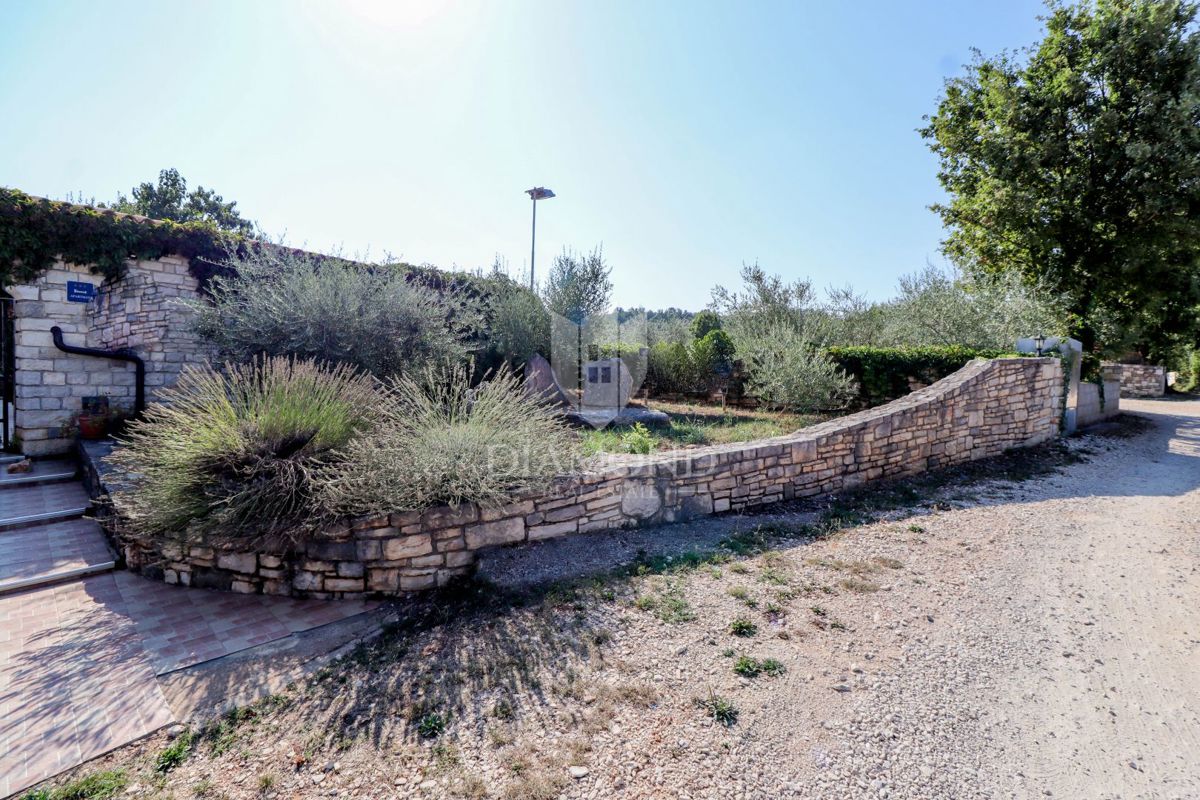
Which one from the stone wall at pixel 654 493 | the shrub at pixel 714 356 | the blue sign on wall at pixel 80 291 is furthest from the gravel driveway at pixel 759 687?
the shrub at pixel 714 356

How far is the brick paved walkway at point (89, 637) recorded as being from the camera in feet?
7.84

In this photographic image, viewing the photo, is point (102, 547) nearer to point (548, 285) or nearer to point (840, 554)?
point (840, 554)

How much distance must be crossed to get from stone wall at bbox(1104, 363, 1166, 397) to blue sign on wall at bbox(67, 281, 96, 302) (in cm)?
2585

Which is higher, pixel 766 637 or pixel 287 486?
pixel 287 486

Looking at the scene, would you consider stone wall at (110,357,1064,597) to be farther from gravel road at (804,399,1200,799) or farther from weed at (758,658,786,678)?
weed at (758,658,786,678)

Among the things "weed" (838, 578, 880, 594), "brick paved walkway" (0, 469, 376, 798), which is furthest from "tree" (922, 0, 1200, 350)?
"brick paved walkway" (0, 469, 376, 798)

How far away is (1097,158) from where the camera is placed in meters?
10.2

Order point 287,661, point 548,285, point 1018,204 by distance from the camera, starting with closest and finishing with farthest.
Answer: point 287,661, point 1018,204, point 548,285

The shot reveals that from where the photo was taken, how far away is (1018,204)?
10688 mm

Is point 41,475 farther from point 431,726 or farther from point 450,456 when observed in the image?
point 431,726

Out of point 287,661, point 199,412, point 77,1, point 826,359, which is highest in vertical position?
point 77,1

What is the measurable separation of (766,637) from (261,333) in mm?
6492

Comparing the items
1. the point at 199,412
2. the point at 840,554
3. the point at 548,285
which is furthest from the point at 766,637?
the point at 548,285

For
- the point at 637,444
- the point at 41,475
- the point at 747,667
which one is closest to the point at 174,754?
the point at 747,667
